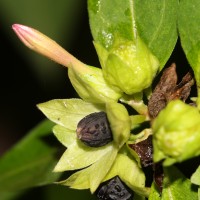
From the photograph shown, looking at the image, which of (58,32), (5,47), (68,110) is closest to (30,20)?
(58,32)

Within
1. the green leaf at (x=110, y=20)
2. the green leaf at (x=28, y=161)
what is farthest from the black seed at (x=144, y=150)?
the green leaf at (x=28, y=161)

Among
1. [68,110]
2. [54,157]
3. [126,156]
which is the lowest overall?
[54,157]

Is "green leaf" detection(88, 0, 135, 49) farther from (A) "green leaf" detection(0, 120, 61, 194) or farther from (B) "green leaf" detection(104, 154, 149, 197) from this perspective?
(A) "green leaf" detection(0, 120, 61, 194)

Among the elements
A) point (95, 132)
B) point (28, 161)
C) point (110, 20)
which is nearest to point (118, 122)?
point (95, 132)

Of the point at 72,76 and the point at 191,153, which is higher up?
the point at 72,76

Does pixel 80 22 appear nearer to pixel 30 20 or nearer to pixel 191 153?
pixel 30 20

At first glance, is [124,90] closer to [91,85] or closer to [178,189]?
[91,85]

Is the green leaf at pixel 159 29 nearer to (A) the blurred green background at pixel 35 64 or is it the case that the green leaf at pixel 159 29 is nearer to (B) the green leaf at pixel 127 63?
(B) the green leaf at pixel 127 63
